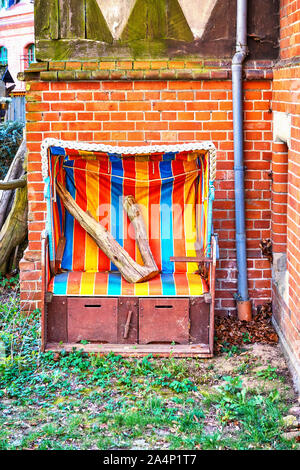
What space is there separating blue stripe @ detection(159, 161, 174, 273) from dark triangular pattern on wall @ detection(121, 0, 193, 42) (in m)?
→ 1.32

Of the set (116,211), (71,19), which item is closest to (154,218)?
(116,211)

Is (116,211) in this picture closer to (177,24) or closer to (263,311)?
(263,311)

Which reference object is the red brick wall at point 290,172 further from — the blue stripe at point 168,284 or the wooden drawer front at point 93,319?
the wooden drawer front at point 93,319

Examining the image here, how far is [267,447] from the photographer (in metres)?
4.16

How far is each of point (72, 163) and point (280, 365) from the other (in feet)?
9.15

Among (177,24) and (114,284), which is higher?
(177,24)

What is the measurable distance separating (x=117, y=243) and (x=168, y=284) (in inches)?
26.7

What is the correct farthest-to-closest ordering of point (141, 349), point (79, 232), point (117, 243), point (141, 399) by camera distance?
point (79, 232), point (117, 243), point (141, 349), point (141, 399)

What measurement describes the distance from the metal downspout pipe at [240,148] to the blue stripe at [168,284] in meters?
0.81

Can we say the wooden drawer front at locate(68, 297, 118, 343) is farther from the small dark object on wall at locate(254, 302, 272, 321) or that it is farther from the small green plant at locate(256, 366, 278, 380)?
the small dark object on wall at locate(254, 302, 272, 321)

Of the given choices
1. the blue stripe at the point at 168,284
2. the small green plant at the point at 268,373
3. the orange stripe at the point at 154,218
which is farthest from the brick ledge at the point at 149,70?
the small green plant at the point at 268,373

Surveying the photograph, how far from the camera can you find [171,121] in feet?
21.1

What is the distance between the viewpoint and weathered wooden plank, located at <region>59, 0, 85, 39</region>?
6.39 m

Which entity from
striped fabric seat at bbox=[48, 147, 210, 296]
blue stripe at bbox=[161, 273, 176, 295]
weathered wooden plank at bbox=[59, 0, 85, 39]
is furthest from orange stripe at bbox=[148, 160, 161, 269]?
weathered wooden plank at bbox=[59, 0, 85, 39]
